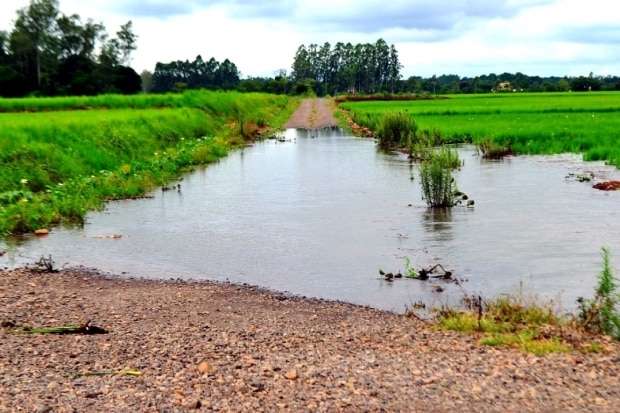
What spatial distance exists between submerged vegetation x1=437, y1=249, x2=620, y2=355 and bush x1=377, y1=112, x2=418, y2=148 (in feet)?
76.0

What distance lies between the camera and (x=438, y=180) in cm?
1423

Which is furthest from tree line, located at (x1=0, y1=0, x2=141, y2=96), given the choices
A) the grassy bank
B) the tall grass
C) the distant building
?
the distant building

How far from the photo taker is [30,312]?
746 centimetres

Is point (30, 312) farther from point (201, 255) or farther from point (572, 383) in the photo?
point (572, 383)

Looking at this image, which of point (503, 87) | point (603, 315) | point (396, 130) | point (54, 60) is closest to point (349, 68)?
point (503, 87)

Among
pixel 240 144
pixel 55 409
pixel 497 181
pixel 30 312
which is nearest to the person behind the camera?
pixel 55 409

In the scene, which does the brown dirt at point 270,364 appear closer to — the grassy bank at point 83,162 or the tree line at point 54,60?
the grassy bank at point 83,162

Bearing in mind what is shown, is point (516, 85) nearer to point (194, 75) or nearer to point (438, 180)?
point (194, 75)

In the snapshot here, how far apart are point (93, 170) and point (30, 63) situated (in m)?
64.1

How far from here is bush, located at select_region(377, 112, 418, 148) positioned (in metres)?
30.5

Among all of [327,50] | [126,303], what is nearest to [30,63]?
[126,303]

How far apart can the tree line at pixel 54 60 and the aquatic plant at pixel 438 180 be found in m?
61.6

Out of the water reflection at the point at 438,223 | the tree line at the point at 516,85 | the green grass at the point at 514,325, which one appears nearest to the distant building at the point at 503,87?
the tree line at the point at 516,85

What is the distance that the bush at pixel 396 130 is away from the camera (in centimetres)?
3053
